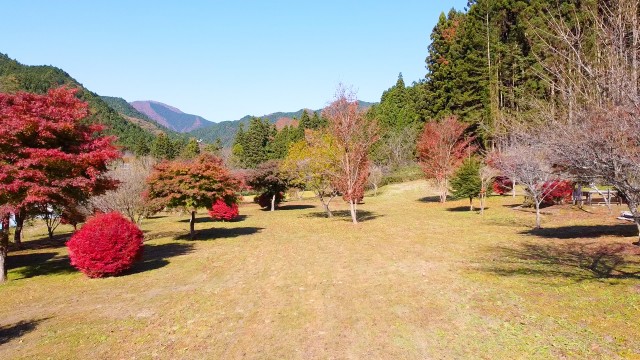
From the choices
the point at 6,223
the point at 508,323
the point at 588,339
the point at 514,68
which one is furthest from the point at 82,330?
the point at 514,68

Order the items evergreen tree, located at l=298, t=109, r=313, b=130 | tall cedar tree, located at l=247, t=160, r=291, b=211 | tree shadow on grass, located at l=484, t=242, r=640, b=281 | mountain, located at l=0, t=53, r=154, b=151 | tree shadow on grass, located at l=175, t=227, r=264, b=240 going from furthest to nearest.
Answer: mountain, located at l=0, t=53, r=154, b=151, evergreen tree, located at l=298, t=109, r=313, b=130, tall cedar tree, located at l=247, t=160, r=291, b=211, tree shadow on grass, located at l=175, t=227, r=264, b=240, tree shadow on grass, located at l=484, t=242, r=640, b=281

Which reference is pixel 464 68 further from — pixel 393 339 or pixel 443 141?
pixel 393 339

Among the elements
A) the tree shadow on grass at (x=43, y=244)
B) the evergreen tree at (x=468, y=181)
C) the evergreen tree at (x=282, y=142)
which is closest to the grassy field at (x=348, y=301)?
the tree shadow on grass at (x=43, y=244)

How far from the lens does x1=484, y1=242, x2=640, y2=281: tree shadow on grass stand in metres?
11.0

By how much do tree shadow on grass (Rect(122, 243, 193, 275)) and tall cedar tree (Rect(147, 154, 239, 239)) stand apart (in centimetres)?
213

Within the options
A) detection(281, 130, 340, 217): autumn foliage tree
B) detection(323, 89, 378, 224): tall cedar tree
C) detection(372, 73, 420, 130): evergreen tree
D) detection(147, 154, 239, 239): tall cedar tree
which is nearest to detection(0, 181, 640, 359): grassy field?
detection(147, 154, 239, 239): tall cedar tree

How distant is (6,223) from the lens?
1341 centimetres

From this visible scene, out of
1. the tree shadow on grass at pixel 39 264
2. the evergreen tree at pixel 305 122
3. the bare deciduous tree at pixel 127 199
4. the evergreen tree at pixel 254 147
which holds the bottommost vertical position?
the tree shadow on grass at pixel 39 264

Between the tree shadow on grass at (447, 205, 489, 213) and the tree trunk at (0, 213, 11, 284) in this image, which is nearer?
the tree trunk at (0, 213, 11, 284)

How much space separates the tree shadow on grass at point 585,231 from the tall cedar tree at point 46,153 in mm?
19399

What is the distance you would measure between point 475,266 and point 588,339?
5724mm

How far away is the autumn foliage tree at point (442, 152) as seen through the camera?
36562 mm

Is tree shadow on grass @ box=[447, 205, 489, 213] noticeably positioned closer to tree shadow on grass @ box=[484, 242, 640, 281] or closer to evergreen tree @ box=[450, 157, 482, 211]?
evergreen tree @ box=[450, 157, 482, 211]

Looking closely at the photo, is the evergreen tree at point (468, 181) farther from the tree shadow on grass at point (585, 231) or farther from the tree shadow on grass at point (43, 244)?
the tree shadow on grass at point (43, 244)
